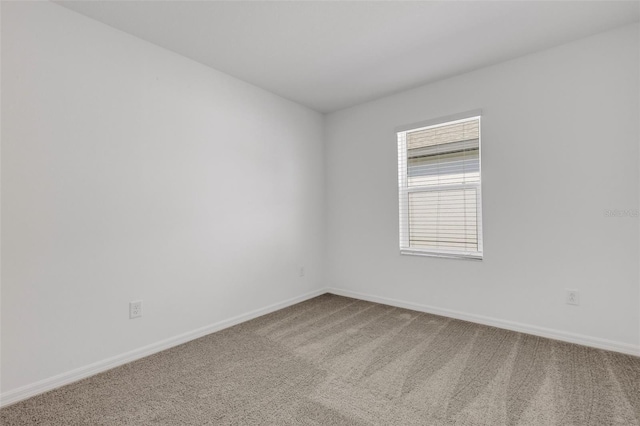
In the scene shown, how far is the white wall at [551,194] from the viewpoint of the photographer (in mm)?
2312

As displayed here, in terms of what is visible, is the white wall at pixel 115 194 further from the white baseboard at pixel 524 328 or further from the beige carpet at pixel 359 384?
the white baseboard at pixel 524 328

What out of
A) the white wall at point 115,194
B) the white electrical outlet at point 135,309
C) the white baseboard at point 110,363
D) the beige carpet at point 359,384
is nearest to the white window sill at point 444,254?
the beige carpet at point 359,384

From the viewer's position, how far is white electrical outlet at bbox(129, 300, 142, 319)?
7.54ft

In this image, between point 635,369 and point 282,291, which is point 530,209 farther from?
point 282,291

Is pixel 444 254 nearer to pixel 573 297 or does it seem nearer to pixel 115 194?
pixel 573 297

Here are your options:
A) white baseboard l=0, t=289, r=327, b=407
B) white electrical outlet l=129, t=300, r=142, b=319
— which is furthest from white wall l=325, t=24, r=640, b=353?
white electrical outlet l=129, t=300, r=142, b=319

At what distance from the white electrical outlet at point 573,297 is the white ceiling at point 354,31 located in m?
2.07

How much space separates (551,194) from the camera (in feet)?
8.47

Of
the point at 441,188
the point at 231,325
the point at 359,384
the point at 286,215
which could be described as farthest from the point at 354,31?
the point at 231,325

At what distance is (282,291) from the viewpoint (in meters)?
3.57

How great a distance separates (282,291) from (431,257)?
68.6 inches

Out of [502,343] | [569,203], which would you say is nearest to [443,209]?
[569,203]

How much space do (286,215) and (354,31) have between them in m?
2.06

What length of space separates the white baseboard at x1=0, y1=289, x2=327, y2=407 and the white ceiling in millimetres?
2436
